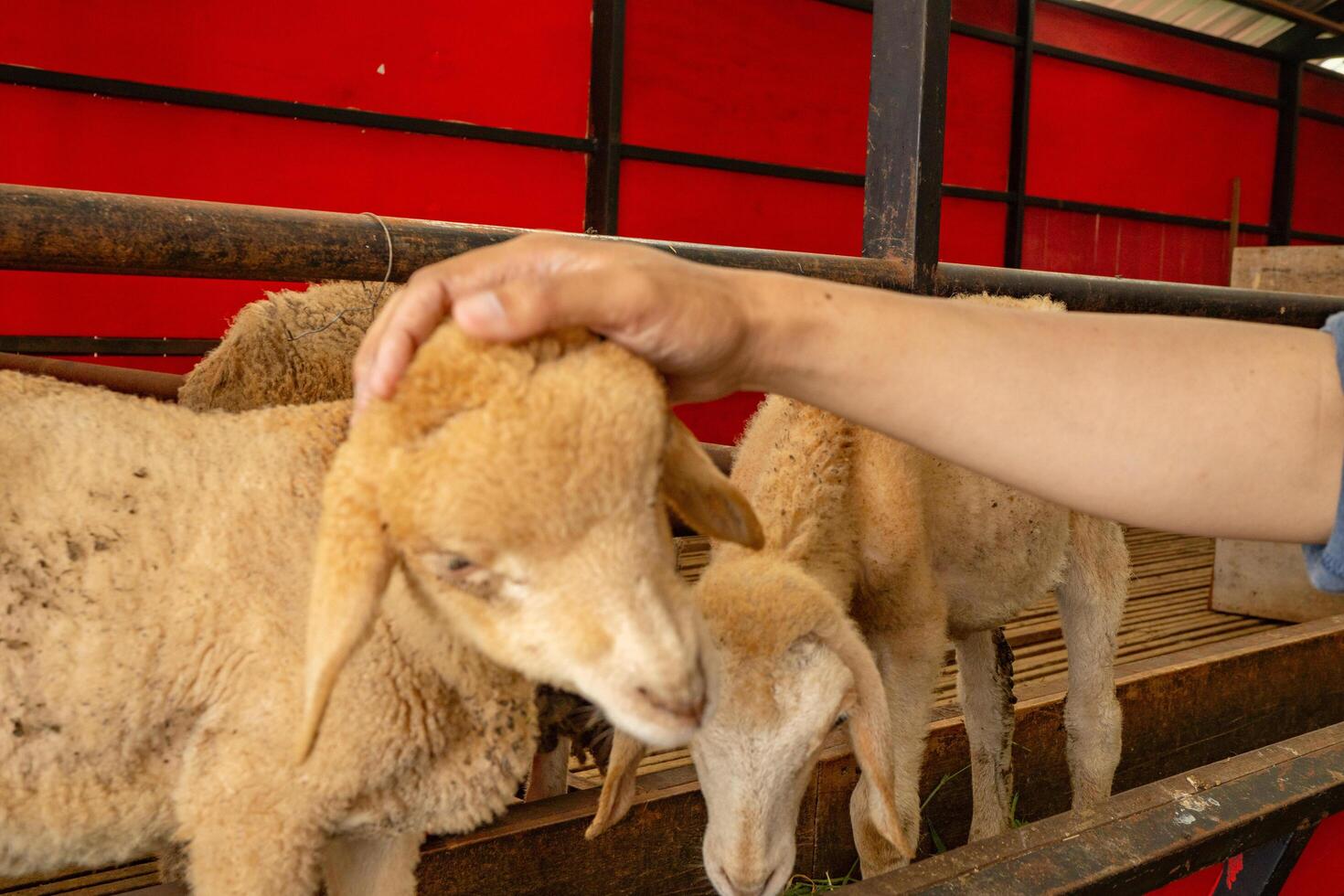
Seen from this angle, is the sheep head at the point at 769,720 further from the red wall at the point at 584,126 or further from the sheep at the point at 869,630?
the red wall at the point at 584,126

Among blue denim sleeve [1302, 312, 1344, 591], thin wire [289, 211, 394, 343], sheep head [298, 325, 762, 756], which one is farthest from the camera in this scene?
thin wire [289, 211, 394, 343]

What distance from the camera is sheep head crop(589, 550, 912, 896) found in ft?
5.65

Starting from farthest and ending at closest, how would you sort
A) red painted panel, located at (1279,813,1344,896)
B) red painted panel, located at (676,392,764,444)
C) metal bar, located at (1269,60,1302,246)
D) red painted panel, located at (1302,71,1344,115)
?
red painted panel, located at (1302,71,1344,115) → metal bar, located at (1269,60,1302,246) → red painted panel, located at (676,392,764,444) → red painted panel, located at (1279,813,1344,896)

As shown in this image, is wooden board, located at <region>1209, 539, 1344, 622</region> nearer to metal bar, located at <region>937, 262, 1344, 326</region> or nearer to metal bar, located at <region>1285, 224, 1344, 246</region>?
metal bar, located at <region>937, 262, 1344, 326</region>

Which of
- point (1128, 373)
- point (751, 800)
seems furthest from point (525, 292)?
point (751, 800)

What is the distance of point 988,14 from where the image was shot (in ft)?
32.9

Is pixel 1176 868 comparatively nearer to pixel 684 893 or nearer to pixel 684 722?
pixel 684 893

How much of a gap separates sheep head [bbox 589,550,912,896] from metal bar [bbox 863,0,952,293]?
3.34 feet

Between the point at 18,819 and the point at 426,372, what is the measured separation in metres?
0.69

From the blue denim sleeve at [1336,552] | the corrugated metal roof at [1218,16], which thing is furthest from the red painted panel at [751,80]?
the blue denim sleeve at [1336,552]

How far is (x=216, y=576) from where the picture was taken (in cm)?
127

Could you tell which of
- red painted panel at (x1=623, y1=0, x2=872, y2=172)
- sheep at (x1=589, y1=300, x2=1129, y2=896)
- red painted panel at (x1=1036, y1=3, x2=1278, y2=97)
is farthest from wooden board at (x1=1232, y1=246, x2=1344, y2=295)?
red painted panel at (x1=1036, y1=3, x2=1278, y2=97)

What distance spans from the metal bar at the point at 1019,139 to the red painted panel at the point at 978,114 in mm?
52

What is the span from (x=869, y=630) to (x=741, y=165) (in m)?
6.34
